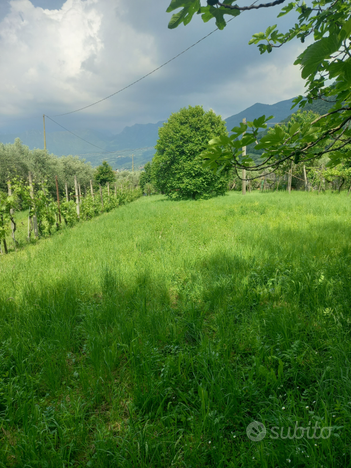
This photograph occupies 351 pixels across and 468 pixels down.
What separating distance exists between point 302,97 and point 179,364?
274 centimetres

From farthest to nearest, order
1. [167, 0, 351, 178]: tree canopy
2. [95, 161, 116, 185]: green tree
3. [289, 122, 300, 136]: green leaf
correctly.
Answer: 1. [95, 161, 116, 185]: green tree
2. [289, 122, 300, 136]: green leaf
3. [167, 0, 351, 178]: tree canopy

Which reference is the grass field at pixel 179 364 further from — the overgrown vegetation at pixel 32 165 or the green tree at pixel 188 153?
the overgrown vegetation at pixel 32 165

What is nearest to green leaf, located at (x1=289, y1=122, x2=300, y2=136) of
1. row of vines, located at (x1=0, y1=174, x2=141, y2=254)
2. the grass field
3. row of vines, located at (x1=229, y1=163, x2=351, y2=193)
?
the grass field

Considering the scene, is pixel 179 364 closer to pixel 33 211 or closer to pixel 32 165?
pixel 33 211

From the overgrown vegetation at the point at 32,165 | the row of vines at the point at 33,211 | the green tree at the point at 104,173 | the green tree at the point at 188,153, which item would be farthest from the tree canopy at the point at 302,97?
the green tree at the point at 104,173

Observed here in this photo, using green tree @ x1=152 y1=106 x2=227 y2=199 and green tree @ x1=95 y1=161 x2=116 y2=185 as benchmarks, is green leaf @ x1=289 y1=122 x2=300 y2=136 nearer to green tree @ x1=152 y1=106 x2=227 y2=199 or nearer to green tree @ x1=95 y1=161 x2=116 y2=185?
green tree @ x1=152 y1=106 x2=227 y2=199

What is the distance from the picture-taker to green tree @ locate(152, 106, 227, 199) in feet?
65.5

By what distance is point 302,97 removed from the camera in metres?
2.19

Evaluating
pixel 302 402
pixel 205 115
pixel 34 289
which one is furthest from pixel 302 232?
pixel 205 115

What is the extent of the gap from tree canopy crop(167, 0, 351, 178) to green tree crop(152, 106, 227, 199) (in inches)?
700

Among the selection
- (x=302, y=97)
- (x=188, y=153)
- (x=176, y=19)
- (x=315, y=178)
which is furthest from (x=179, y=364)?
(x=315, y=178)

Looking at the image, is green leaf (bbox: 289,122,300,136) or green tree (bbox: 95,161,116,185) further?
green tree (bbox: 95,161,116,185)

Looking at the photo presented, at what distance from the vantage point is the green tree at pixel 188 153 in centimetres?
1995

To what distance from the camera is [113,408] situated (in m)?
1.58
